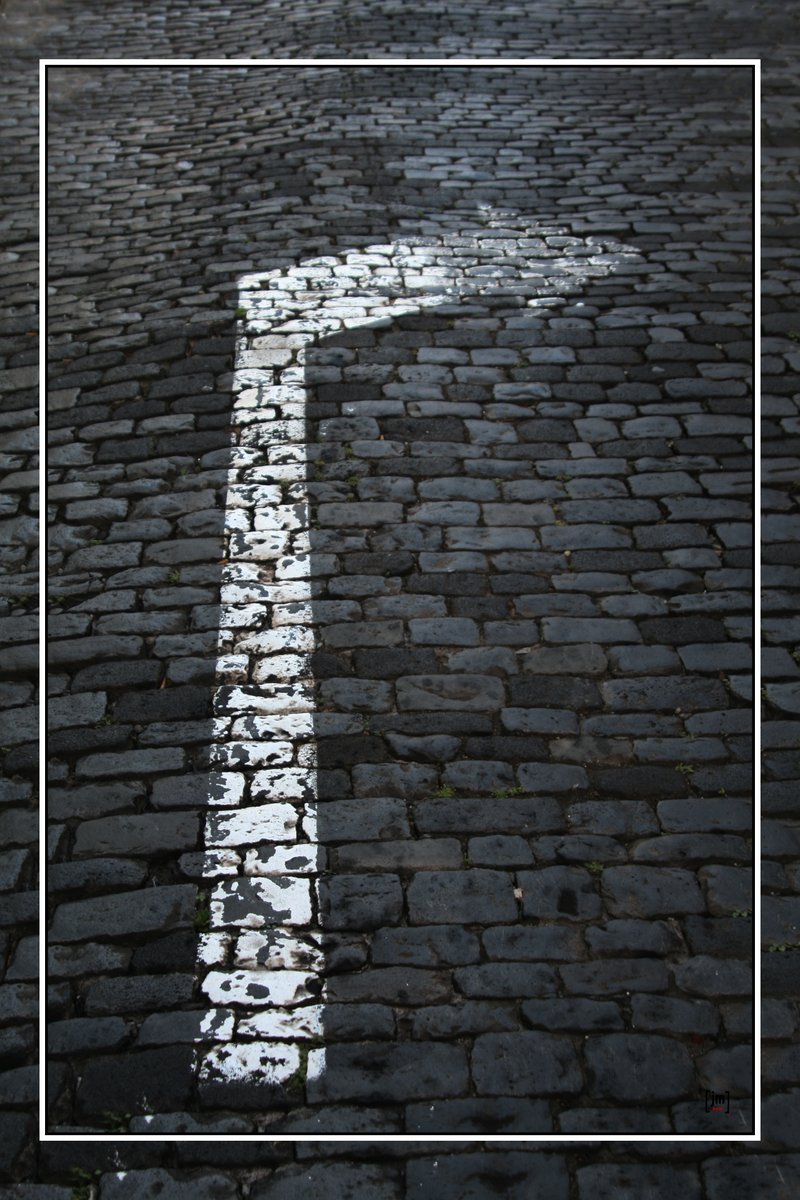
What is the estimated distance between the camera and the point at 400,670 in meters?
2.03

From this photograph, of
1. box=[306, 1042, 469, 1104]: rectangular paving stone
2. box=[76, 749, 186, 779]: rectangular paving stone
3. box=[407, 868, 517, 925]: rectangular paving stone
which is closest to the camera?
box=[306, 1042, 469, 1104]: rectangular paving stone

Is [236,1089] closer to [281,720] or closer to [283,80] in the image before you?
[281,720]

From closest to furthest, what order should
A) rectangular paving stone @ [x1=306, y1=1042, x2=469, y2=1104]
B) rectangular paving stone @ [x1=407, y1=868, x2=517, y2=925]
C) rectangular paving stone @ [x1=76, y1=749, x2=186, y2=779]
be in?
rectangular paving stone @ [x1=306, y1=1042, x2=469, y2=1104] < rectangular paving stone @ [x1=407, y1=868, x2=517, y2=925] < rectangular paving stone @ [x1=76, y1=749, x2=186, y2=779]

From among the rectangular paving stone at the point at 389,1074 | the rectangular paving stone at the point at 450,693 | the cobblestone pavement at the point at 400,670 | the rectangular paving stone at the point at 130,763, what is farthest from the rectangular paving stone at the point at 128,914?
the rectangular paving stone at the point at 450,693

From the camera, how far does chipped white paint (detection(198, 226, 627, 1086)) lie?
1.73 meters

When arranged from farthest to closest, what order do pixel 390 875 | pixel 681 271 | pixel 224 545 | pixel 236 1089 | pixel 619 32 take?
pixel 619 32, pixel 681 271, pixel 224 545, pixel 390 875, pixel 236 1089

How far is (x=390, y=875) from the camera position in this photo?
1.86m

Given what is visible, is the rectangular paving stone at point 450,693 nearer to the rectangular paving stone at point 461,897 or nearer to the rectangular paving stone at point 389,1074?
the rectangular paving stone at point 461,897

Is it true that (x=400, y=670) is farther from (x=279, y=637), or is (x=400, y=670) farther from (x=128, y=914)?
(x=128, y=914)

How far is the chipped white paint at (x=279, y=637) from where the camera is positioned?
5.69 feet

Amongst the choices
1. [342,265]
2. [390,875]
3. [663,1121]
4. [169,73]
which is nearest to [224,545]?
[390,875]

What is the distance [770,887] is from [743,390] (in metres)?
1.07

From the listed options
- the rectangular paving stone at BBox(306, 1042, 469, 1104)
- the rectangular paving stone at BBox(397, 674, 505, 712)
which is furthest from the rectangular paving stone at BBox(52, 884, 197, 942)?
the rectangular paving stone at BBox(397, 674, 505, 712)

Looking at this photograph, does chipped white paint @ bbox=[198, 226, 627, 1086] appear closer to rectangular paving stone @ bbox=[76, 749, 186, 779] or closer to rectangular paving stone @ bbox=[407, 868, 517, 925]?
rectangular paving stone @ bbox=[76, 749, 186, 779]
